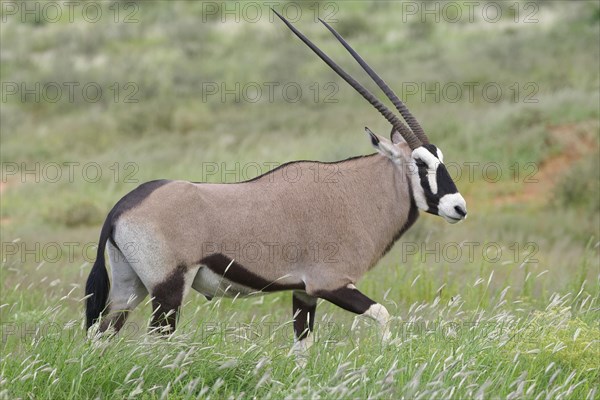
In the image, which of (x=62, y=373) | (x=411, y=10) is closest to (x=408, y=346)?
(x=62, y=373)

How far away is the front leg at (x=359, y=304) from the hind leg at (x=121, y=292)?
1135mm

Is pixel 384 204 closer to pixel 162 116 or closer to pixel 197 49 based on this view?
pixel 162 116

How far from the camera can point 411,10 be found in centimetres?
3622

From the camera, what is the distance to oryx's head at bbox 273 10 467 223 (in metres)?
6.52

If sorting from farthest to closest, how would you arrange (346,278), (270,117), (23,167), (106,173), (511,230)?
(270,117) < (23,167) < (106,173) < (511,230) < (346,278)

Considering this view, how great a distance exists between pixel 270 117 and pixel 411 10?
1535 cm

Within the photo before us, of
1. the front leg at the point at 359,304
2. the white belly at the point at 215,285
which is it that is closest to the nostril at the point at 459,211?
the front leg at the point at 359,304

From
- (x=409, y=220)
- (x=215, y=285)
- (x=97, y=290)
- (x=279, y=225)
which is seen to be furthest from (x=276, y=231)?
(x=97, y=290)

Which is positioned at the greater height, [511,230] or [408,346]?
[408,346]

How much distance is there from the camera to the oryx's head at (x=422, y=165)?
6.52 m

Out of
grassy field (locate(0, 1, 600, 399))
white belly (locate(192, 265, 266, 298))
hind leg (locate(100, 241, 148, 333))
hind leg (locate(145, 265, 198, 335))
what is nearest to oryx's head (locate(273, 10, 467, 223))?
grassy field (locate(0, 1, 600, 399))

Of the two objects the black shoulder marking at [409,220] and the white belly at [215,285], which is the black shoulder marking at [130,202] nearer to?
Answer: the white belly at [215,285]

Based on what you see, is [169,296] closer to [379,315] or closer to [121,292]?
[121,292]

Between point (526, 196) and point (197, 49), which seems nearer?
point (526, 196)
